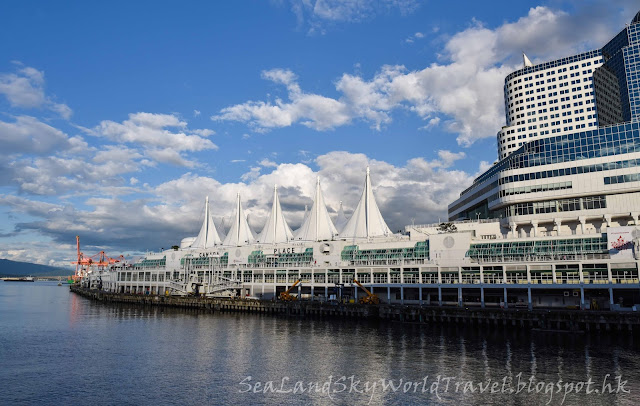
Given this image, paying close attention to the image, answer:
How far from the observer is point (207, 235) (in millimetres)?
139500

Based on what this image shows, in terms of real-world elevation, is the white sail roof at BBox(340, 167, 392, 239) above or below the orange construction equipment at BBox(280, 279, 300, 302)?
above

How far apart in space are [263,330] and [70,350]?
912 inches

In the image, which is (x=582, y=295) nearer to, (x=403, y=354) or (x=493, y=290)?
(x=493, y=290)

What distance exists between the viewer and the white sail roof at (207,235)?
13800 cm

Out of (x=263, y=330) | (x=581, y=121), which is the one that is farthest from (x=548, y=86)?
(x=263, y=330)

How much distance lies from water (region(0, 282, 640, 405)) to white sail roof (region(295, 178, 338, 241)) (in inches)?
1697

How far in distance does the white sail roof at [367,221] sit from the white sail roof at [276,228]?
2411cm

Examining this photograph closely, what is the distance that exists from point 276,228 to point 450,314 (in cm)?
6320

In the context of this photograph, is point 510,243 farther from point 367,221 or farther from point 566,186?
point 367,221

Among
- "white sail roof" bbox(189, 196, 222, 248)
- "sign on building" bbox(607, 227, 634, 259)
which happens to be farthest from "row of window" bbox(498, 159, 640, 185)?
"white sail roof" bbox(189, 196, 222, 248)

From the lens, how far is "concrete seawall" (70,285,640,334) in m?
52.6

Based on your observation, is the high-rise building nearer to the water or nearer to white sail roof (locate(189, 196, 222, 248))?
the water

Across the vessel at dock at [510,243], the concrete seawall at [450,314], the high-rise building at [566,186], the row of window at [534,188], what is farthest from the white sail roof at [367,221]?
the row of window at [534,188]

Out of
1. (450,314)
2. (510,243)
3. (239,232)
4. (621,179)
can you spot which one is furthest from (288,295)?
(621,179)
